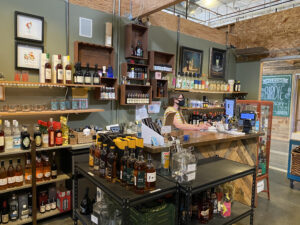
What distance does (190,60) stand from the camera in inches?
205

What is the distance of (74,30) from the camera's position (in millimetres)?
3488

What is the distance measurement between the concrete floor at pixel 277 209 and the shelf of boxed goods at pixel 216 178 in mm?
855

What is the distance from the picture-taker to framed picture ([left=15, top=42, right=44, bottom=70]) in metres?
3.01

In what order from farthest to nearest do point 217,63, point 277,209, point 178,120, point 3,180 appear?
point 217,63, point 178,120, point 277,209, point 3,180

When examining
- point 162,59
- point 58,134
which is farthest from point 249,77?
point 58,134

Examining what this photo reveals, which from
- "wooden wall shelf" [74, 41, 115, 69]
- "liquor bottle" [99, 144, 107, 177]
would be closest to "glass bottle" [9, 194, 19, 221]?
"liquor bottle" [99, 144, 107, 177]

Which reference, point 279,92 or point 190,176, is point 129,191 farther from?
point 279,92

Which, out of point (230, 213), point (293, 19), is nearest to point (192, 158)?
point (230, 213)

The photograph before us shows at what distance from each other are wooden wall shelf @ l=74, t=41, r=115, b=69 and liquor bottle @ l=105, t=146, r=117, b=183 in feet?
6.91

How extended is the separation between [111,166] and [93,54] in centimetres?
244

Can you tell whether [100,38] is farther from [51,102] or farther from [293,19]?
[293,19]

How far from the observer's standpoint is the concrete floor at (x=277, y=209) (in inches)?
122

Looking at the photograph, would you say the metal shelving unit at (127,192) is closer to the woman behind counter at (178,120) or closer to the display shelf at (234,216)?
the display shelf at (234,216)

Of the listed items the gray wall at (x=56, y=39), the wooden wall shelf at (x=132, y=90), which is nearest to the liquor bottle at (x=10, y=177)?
the gray wall at (x=56, y=39)
